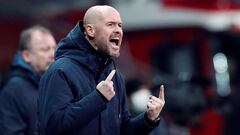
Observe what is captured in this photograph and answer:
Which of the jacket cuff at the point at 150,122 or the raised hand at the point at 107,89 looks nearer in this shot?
the raised hand at the point at 107,89

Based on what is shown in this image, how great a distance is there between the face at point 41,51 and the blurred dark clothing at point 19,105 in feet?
0.48

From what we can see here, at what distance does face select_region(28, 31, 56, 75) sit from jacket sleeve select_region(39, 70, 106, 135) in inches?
70.2

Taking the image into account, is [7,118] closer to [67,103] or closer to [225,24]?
[67,103]

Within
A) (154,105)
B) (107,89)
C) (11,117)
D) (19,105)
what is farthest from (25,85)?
(107,89)

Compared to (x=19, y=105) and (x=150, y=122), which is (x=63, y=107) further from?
(x=19, y=105)

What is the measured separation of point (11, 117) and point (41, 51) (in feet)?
2.25

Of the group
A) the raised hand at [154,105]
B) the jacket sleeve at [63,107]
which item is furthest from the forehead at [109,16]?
the raised hand at [154,105]

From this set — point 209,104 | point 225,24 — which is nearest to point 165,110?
point 209,104

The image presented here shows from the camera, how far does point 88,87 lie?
16.3ft

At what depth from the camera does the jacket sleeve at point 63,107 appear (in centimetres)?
474

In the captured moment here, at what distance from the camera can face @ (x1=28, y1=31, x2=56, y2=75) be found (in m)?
6.72

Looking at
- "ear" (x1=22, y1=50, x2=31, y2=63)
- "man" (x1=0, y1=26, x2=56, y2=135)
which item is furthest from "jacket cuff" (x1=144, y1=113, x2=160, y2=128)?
"ear" (x1=22, y1=50, x2=31, y2=63)

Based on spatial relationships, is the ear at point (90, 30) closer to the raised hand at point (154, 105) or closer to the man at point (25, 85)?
the raised hand at point (154, 105)

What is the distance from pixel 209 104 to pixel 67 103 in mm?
8011
